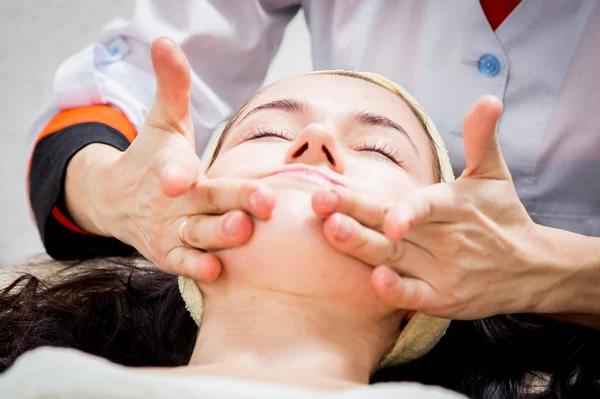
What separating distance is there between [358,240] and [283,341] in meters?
0.17

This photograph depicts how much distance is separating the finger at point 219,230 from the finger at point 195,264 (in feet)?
0.04

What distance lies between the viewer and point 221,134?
1.21 metres

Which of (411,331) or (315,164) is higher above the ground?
Answer: (315,164)

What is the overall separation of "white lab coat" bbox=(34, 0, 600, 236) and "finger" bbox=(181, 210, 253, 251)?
659 millimetres

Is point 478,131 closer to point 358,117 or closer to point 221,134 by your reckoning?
point 358,117

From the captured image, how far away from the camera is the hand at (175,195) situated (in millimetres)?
864

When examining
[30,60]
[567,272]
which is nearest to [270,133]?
[567,272]

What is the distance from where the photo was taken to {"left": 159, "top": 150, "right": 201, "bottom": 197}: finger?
2.81 feet

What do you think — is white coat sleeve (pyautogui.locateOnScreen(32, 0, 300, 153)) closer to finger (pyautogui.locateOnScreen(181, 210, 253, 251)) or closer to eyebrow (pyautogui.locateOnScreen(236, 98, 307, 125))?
eyebrow (pyautogui.locateOnScreen(236, 98, 307, 125))

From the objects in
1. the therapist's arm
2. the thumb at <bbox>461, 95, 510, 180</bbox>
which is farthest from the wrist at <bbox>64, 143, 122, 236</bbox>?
the thumb at <bbox>461, 95, 510, 180</bbox>

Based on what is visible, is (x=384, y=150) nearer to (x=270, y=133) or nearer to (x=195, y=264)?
(x=270, y=133)

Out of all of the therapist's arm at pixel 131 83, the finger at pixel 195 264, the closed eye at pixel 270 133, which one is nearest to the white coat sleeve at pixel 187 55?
the therapist's arm at pixel 131 83

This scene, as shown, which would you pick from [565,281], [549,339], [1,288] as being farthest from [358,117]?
[1,288]

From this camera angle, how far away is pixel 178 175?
86 cm
